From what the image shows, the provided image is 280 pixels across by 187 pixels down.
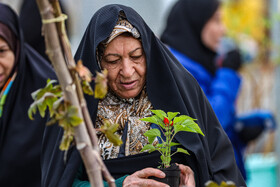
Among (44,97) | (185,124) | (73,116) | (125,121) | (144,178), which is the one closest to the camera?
(73,116)

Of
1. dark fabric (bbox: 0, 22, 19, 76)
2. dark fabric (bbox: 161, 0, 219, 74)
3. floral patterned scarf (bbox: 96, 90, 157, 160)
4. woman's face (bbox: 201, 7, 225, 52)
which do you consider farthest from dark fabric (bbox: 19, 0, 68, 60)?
floral patterned scarf (bbox: 96, 90, 157, 160)

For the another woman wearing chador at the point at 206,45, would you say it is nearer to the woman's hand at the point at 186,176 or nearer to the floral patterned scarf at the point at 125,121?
the floral patterned scarf at the point at 125,121

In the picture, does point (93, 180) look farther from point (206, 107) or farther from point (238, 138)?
point (238, 138)

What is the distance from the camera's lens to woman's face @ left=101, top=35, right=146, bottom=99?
92.4 inches

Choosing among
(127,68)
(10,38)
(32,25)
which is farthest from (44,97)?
(32,25)

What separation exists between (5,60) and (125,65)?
1.38 meters

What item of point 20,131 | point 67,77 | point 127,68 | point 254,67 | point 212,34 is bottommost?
point 254,67

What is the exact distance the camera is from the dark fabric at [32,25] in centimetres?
455

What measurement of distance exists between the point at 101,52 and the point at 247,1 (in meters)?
10.5

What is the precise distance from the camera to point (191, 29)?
491 cm

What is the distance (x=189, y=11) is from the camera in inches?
195

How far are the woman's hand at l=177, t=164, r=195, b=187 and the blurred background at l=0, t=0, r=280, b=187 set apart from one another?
397 centimetres

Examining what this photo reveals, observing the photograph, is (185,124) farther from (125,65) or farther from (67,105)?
(67,105)

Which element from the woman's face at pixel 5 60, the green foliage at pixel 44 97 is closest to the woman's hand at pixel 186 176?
the green foliage at pixel 44 97
